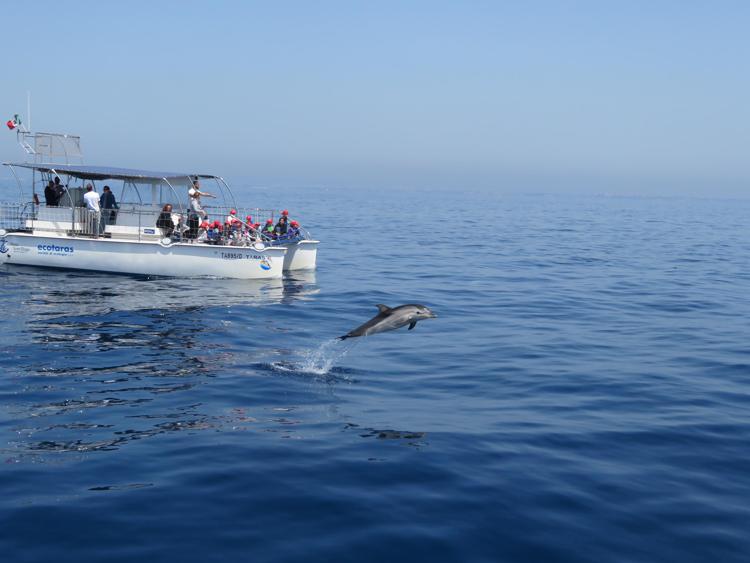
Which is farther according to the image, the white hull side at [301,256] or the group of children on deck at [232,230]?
the white hull side at [301,256]

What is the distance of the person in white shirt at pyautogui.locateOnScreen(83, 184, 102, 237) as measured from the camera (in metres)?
31.8

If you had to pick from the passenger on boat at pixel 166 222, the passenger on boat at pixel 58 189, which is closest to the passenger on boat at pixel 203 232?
the passenger on boat at pixel 166 222

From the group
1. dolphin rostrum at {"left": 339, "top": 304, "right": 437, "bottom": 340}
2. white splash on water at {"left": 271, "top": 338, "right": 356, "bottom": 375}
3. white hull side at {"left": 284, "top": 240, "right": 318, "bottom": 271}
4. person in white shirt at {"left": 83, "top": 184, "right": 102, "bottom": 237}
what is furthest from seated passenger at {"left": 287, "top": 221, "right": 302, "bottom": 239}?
dolphin rostrum at {"left": 339, "top": 304, "right": 437, "bottom": 340}

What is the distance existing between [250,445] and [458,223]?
6342 centimetres

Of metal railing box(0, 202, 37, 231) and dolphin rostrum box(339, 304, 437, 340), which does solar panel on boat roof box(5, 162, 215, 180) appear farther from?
dolphin rostrum box(339, 304, 437, 340)

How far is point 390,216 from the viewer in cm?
8419

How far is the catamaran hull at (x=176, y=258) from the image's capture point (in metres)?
31.5

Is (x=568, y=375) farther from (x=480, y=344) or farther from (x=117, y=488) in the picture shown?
(x=117, y=488)

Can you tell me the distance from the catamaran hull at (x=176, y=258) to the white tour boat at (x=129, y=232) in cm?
4

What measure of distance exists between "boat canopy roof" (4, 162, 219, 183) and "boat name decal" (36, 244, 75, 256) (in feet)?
10.1

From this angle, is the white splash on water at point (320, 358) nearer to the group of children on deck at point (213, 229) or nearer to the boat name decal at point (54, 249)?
the group of children on deck at point (213, 229)

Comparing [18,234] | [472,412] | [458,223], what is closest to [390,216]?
[458,223]

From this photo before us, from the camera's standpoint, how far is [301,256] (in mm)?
34938

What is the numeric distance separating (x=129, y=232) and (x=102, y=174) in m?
2.54
